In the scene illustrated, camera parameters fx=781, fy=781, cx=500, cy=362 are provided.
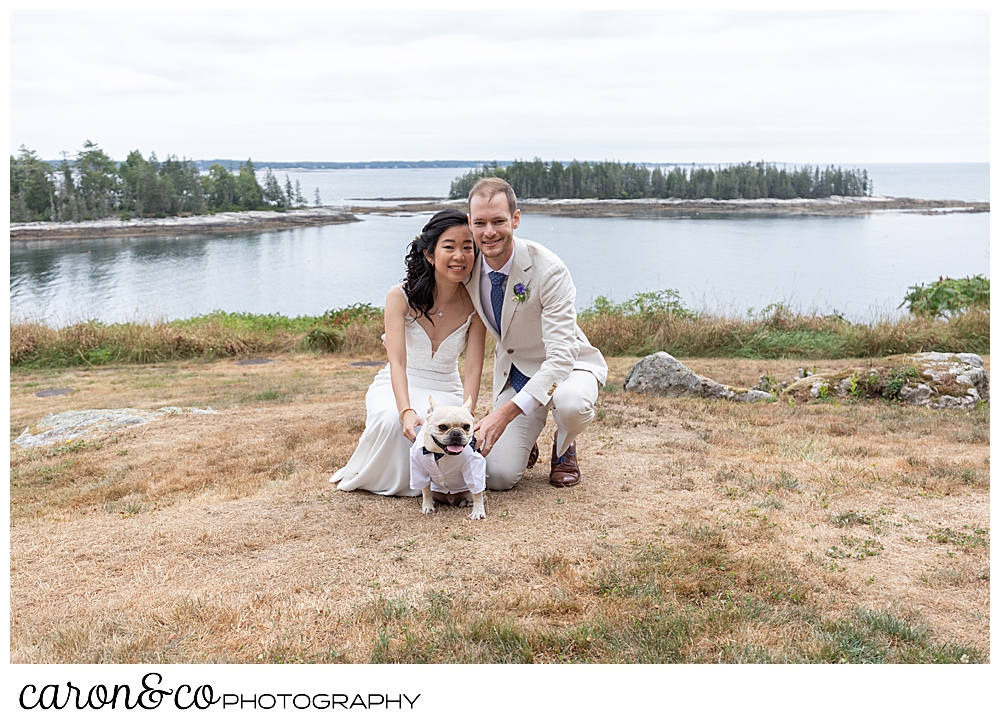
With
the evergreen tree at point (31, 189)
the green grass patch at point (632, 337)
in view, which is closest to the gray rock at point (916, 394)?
the green grass patch at point (632, 337)

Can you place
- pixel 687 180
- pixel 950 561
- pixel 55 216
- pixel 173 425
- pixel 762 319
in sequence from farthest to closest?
1. pixel 687 180
2. pixel 55 216
3. pixel 762 319
4. pixel 173 425
5. pixel 950 561

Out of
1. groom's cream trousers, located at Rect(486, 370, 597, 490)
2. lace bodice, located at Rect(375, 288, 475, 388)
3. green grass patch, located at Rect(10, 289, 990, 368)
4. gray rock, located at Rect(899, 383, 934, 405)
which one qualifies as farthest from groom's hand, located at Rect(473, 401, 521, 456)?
green grass patch, located at Rect(10, 289, 990, 368)

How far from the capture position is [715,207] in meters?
84.7

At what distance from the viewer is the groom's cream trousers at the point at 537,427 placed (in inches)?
189

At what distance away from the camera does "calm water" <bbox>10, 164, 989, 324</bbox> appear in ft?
121

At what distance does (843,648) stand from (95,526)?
159 inches

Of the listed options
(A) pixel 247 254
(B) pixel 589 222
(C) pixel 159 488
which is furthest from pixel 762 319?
(B) pixel 589 222

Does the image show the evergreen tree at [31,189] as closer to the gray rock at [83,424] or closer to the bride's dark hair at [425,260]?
the gray rock at [83,424]

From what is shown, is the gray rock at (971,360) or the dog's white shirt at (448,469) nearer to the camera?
the dog's white shirt at (448,469)

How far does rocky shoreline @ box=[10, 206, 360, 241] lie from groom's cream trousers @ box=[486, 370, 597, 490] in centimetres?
6982

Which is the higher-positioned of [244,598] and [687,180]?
[687,180]

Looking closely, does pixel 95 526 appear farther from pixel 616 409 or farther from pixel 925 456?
pixel 925 456

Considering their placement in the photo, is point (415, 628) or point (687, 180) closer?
point (415, 628)

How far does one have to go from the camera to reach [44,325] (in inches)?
573
